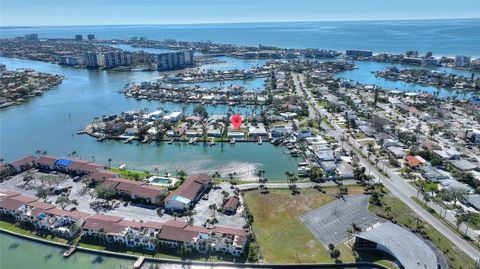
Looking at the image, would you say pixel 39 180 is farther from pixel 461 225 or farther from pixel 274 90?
pixel 274 90

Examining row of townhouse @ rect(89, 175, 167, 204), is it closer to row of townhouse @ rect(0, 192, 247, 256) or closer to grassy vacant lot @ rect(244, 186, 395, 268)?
row of townhouse @ rect(0, 192, 247, 256)

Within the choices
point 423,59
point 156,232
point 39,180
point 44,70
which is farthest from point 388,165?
point 44,70

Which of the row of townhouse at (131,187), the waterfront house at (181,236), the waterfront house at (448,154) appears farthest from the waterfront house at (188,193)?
the waterfront house at (448,154)

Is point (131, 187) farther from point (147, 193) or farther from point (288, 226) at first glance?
point (288, 226)

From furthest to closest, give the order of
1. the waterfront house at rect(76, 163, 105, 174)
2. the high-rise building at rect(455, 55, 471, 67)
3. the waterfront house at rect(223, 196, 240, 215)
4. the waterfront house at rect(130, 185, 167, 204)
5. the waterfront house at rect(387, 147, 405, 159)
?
the high-rise building at rect(455, 55, 471, 67)
the waterfront house at rect(387, 147, 405, 159)
the waterfront house at rect(76, 163, 105, 174)
the waterfront house at rect(130, 185, 167, 204)
the waterfront house at rect(223, 196, 240, 215)

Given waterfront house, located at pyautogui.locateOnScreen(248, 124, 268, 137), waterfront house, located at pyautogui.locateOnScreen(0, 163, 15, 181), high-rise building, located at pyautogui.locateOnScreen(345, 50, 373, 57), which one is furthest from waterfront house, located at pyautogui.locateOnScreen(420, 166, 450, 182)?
→ high-rise building, located at pyautogui.locateOnScreen(345, 50, 373, 57)

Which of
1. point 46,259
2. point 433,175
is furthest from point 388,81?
point 46,259
